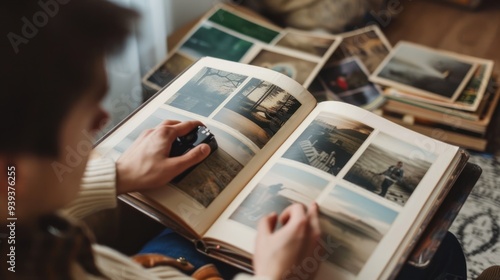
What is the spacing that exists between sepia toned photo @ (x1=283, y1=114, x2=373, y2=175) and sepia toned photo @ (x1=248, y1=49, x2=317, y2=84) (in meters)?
0.61

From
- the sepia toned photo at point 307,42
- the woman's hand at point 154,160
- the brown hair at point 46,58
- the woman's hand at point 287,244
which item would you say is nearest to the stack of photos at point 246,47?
the sepia toned photo at point 307,42

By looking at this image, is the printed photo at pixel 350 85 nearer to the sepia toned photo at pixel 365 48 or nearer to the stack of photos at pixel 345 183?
the sepia toned photo at pixel 365 48

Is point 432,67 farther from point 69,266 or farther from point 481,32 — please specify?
point 69,266

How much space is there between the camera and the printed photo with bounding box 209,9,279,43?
1.59m

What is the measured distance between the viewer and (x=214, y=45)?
155cm

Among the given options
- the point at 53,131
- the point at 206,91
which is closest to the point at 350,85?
the point at 206,91

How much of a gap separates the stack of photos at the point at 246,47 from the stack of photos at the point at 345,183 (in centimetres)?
62

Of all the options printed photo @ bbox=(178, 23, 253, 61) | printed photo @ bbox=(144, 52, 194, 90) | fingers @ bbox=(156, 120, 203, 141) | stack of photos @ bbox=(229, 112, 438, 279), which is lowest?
fingers @ bbox=(156, 120, 203, 141)

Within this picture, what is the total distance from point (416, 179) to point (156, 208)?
0.35 m

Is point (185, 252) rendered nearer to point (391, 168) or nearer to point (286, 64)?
point (391, 168)

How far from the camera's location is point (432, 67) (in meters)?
1.57

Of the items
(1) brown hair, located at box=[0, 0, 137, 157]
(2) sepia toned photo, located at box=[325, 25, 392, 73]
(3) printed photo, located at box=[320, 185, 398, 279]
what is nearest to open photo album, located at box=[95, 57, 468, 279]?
(3) printed photo, located at box=[320, 185, 398, 279]

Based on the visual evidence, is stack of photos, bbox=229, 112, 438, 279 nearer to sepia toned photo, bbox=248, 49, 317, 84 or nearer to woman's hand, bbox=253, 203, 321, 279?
woman's hand, bbox=253, 203, 321, 279

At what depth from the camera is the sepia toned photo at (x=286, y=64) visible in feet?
4.79
